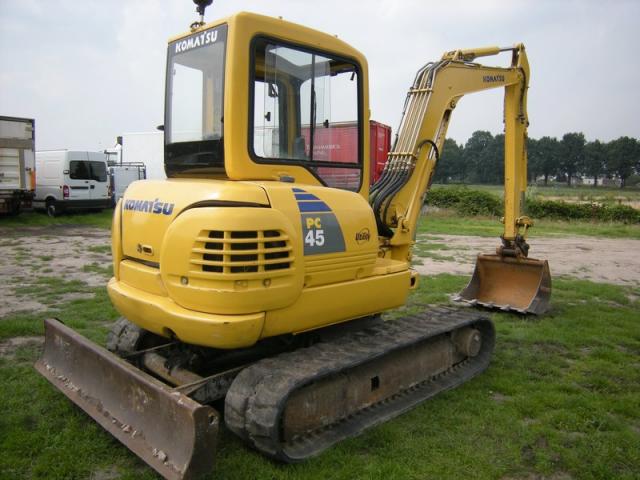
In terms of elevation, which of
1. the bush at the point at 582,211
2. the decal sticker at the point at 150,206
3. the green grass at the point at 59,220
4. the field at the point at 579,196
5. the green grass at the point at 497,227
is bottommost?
the green grass at the point at 497,227

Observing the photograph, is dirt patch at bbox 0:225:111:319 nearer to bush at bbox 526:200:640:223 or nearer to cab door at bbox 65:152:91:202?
cab door at bbox 65:152:91:202

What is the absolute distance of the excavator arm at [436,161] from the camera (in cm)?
556

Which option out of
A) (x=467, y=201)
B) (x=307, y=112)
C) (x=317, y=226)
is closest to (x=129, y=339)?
(x=317, y=226)

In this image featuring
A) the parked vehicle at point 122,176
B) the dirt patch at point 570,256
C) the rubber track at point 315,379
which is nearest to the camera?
the rubber track at point 315,379

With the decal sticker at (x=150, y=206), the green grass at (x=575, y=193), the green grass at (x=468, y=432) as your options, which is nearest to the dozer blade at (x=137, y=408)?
the green grass at (x=468, y=432)

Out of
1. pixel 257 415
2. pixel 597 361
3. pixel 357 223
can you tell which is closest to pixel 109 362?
pixel 257 415

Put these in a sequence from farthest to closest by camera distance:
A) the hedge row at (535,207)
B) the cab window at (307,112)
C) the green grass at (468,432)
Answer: the hedge row at (535,207)
the cab window at (307,112)
the green grass at (468,432)

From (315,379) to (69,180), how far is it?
19.1m

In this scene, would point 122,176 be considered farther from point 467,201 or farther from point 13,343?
point 13,343

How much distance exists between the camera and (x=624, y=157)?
76.9 m

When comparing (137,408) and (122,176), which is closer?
(137,408)

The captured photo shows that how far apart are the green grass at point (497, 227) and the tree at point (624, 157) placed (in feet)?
201

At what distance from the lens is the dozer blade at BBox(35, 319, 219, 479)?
3146mm

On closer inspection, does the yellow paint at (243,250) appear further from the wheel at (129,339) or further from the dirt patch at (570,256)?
the dirt patch at (570,256)
